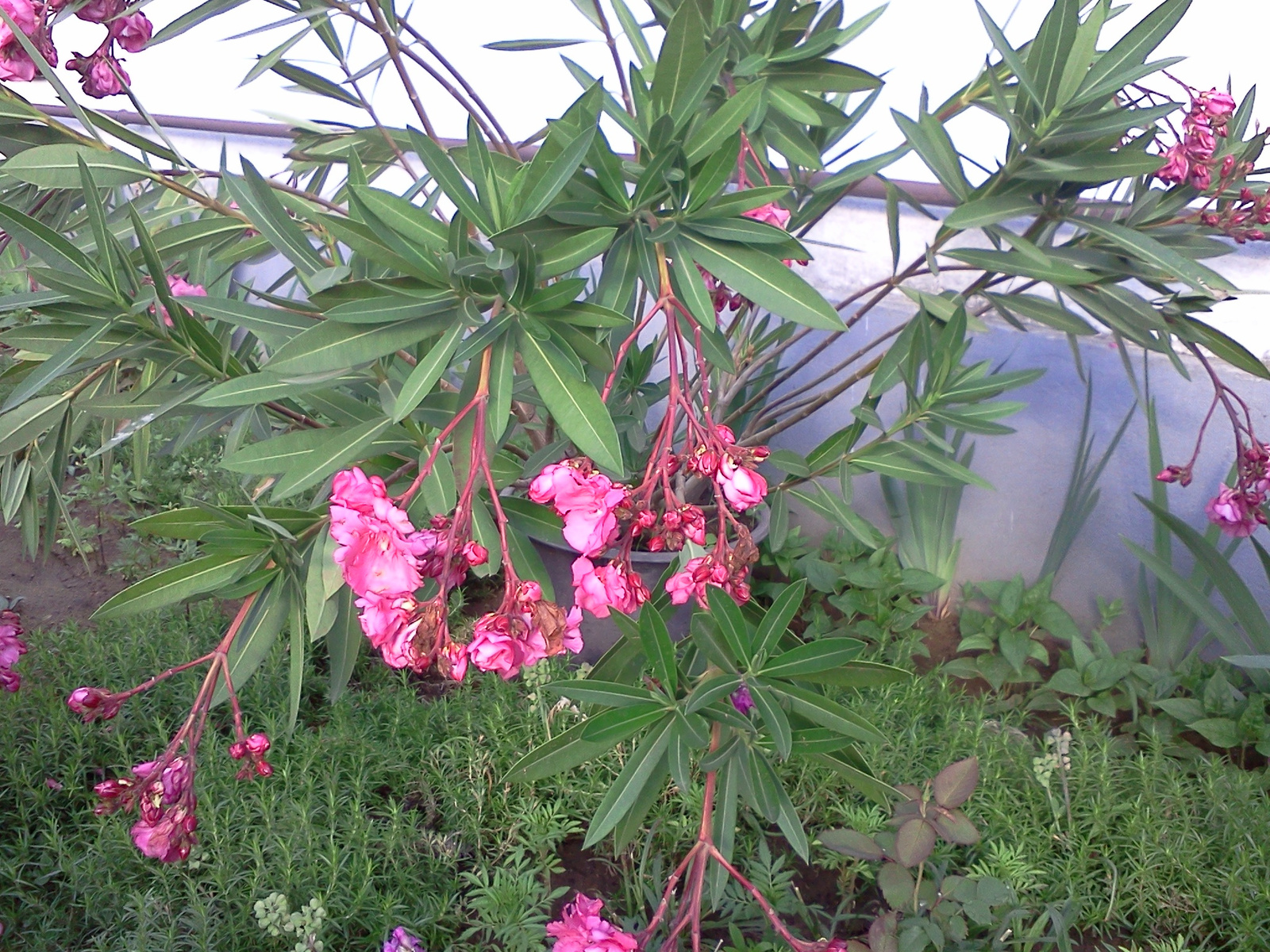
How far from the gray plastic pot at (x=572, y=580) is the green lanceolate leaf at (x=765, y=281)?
3.22 ft

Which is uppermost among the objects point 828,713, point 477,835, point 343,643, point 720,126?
point 720,126

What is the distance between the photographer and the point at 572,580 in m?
1.83

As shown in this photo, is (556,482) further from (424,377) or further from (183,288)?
(183,288)

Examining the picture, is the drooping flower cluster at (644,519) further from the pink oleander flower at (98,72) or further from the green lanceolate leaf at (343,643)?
the pink oleander flower at (98,72)

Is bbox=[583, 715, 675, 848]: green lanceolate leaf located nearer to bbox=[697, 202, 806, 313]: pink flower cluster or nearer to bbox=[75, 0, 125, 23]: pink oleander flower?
bbox=[697, 202, 806, 313]: pink flower cluster

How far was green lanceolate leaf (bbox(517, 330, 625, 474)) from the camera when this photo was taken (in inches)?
31.3

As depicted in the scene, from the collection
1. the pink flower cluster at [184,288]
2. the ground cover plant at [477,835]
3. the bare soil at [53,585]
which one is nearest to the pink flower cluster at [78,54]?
the pink flower cluster at [184,288]

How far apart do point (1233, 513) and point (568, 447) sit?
3.84ft

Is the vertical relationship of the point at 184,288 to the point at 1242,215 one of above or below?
below

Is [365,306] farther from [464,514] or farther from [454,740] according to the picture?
[454,740]

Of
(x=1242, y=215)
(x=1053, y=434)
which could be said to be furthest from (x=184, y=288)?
(x=1053, y=434)

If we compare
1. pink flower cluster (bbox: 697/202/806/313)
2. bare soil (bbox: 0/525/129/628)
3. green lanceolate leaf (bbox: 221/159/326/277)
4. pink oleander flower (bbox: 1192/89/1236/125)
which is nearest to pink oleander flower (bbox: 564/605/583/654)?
pink flower cluster (bbox: 697/202/806/313)

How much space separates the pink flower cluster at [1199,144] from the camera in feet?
3.91

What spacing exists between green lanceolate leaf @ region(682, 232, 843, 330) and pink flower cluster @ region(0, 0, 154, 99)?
751mm
